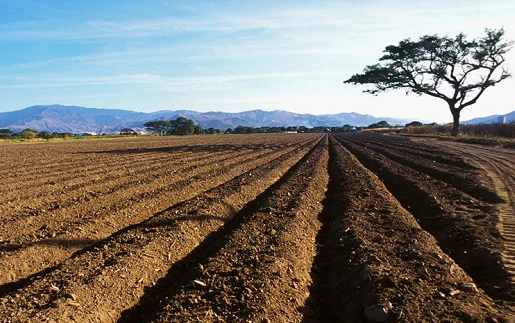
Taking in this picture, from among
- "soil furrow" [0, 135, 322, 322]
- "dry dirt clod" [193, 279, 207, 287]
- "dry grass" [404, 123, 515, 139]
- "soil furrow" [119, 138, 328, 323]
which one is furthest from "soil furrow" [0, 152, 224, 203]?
"dry grass" [404, 123, 515, 139]

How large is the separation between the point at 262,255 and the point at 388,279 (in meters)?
1.75

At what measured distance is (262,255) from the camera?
543 cm

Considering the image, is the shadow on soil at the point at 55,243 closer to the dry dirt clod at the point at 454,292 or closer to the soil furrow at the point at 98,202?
the soil furrow at the point at 98,202

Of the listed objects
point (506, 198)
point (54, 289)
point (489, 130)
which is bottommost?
point (54, 289)

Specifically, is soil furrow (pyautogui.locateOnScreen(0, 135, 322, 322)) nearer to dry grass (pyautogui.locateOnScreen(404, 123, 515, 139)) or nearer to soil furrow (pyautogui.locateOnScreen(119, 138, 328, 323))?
soil furrow (pyautogui.locateOnScreen(119, 138, 328, 323))

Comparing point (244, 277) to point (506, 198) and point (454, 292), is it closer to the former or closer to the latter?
point (454, 292)

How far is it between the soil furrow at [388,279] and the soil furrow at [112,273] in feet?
6.87

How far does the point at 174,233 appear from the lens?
21.4 feet

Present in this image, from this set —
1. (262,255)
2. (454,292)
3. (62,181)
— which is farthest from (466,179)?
(62,181)

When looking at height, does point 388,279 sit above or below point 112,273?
above

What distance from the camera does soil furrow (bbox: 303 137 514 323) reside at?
3725 millimetres

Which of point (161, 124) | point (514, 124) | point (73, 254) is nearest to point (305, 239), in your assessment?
point (73, 254)

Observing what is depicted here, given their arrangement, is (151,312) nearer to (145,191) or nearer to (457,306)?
(457,306)

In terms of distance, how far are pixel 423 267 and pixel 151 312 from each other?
323 cm
